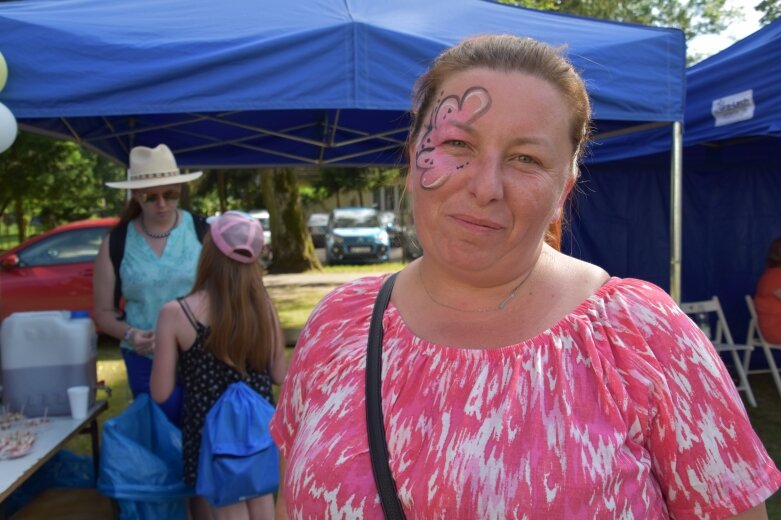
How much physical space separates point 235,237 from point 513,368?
1.94 metres

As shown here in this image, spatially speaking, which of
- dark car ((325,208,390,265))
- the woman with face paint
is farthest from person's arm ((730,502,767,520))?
dark car ((325,208,390,265))

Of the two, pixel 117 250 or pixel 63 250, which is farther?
pixel 63 250

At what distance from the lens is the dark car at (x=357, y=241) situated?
1917 centimetres

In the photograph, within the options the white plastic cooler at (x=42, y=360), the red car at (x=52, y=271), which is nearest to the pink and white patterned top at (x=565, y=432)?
the white plastic cooler at (x=42, y=360)

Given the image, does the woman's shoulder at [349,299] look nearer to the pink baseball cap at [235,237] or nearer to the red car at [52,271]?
the pink baseball cap at [235,237]

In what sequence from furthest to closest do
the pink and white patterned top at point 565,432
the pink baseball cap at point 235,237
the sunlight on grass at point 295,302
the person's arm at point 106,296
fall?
the sunlight on grass at point 295,302, the person's arm at point 106,296, the pink baseball cap at point 235,237, the pink and white patterned top at point 565,432

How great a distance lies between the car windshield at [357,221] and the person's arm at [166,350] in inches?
672

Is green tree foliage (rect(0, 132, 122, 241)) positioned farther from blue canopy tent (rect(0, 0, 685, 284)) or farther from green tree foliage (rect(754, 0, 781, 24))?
green tree foliage (rect(754, 0, 781, 24))

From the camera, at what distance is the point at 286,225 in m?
17.4

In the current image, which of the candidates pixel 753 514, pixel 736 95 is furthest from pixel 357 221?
pixel 753 514

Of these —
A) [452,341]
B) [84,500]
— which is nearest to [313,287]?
[84,500]

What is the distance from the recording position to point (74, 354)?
3.00 metres

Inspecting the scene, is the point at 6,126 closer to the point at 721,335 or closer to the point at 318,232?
the point at 721,335

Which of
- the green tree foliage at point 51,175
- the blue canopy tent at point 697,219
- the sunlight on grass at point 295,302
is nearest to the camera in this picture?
the blue canopy tent at point 697,219
